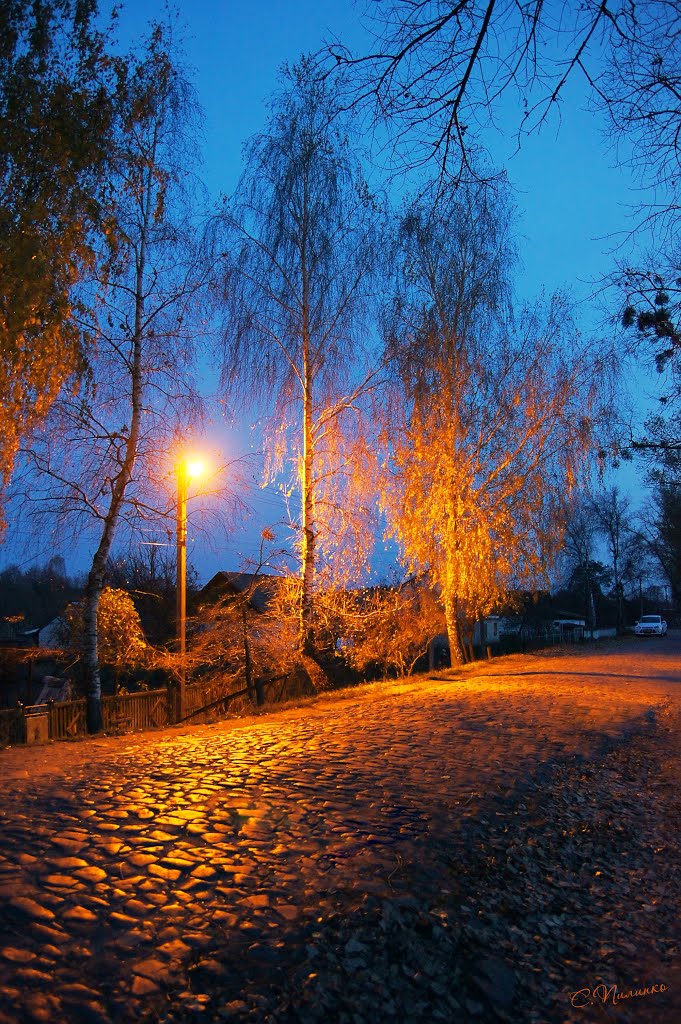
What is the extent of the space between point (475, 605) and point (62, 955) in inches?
717

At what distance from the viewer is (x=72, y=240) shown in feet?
37.9

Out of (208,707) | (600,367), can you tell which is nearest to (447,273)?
(600,367)

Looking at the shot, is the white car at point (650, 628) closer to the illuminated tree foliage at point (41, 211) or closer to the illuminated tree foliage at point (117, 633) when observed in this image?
the illuminated tree foliage at point (117, 633)

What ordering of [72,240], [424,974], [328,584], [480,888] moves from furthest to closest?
[328,584] → [72,240] → [480,888] → [424,974]

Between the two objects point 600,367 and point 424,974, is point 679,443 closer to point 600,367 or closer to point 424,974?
point 600,367

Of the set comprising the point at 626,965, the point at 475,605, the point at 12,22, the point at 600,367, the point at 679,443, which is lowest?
the point at 626,965

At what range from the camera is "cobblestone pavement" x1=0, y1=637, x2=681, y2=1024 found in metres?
3.21

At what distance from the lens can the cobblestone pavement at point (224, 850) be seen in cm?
321

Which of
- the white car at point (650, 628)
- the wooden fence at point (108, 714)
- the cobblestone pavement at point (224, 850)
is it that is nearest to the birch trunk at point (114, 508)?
the wooden fence at point (108, 714)

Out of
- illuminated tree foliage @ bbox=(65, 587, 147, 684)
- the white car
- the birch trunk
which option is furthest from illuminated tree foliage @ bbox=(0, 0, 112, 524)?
the white car

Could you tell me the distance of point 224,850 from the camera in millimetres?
4605

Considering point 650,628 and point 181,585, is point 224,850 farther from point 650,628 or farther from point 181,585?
point 650,628

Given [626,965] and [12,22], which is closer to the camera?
[626,965]

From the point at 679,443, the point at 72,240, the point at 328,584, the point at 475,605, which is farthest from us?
the point at 475,605
